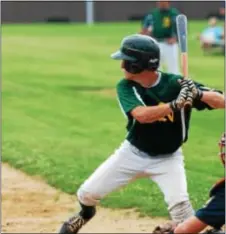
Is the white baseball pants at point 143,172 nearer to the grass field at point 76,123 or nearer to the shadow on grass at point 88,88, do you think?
the grass field at point 76,123

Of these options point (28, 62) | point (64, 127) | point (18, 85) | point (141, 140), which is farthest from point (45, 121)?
point (28, 62)

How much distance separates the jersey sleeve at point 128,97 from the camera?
6512 mm

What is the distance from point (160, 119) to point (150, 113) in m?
0.16

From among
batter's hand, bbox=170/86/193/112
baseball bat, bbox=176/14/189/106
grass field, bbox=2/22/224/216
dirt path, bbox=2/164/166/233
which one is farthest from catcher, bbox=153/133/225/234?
grass field, bbox=2/22/224/216

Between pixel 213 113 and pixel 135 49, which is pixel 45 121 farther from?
pixel 135 49

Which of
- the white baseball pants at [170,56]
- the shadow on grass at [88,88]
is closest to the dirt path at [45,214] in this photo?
the shadow on grass at [88,88]

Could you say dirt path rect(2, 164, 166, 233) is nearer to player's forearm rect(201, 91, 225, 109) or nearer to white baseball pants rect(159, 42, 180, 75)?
player's forearm rect(201, 91, 225, 109)

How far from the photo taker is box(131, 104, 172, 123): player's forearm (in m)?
6.29

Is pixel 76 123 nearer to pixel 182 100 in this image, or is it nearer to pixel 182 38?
pixel 182 38

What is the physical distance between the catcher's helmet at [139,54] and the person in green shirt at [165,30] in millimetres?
13049

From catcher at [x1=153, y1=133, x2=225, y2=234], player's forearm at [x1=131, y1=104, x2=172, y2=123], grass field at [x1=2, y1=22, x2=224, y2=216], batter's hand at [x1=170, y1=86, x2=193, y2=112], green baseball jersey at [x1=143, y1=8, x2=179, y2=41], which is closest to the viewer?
catcher at [x1=153, y1=133, x2=225, y2=234]

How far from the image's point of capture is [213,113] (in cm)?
1627

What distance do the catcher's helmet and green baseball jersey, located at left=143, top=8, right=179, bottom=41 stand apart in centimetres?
1306

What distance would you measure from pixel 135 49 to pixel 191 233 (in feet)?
4.98
